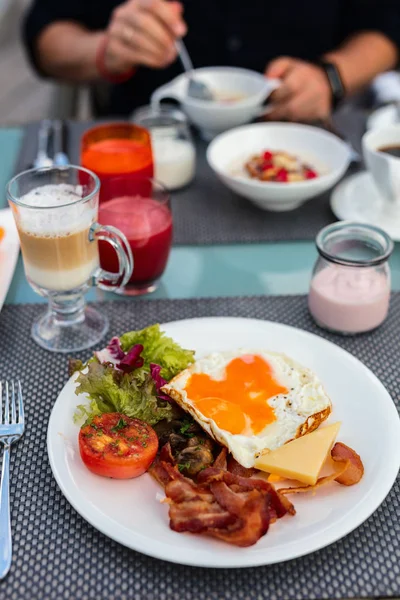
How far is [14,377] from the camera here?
1582 millimetres

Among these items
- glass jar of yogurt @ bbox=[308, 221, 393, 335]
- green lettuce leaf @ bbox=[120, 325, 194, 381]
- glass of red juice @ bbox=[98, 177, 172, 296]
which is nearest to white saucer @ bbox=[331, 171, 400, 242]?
glass jar of yogurt @ bbox=[308, 221, 393, 335]

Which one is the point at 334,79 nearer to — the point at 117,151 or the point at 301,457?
the point at 117,151

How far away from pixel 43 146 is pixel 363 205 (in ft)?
4.07

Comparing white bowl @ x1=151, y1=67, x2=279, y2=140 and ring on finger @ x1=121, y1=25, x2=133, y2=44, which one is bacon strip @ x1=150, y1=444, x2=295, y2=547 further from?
ring on finger @ x1=121, y1=25, x2=133, y2=44

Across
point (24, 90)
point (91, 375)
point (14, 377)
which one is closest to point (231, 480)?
point (91, 375)

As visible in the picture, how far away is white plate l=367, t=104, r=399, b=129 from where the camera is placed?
269 centimetres

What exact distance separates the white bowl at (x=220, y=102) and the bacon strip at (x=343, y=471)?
163 cm

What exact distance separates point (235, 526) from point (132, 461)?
0.24 metres

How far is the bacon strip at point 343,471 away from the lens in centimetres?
119

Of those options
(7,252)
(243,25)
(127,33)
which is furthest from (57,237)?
(243,25)

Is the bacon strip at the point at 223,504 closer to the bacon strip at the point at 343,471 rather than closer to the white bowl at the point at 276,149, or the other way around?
the bacon strip at the point at 343,471

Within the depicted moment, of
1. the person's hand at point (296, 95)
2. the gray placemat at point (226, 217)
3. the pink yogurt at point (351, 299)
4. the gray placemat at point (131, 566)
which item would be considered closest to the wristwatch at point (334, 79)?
the person's hand at point (296, 95)

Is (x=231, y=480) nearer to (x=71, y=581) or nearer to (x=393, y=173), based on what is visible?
(x=71, y=581)

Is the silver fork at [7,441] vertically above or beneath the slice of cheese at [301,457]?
beneath
